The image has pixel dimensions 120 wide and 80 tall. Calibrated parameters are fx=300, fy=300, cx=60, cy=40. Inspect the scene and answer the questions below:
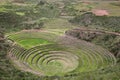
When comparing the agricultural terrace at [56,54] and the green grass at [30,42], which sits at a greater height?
the green grass at [30,42]

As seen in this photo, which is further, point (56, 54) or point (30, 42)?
point (30, 42)

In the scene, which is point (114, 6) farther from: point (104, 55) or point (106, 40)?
point (104, 55)

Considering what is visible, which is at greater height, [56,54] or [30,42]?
[30,42]

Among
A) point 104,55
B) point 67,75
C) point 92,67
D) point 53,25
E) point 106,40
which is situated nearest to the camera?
point 67,75

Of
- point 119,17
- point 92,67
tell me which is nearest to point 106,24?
point 119,17

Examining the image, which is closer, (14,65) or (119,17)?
(14,65)

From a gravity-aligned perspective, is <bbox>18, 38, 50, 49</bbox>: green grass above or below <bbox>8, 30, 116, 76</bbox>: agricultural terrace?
above

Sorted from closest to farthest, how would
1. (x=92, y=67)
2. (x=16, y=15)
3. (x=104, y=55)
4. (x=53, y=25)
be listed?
1. (x=92, y=67)
2. (x=104, y=55)
3. (x=53, y=25)
4. (x=16, y=15)

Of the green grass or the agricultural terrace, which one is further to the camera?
the green grass

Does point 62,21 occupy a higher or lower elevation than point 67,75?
higher

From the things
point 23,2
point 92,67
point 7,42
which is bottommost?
point 92,67

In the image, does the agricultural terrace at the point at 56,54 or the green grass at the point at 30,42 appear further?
the green grass at the point at 30,42
